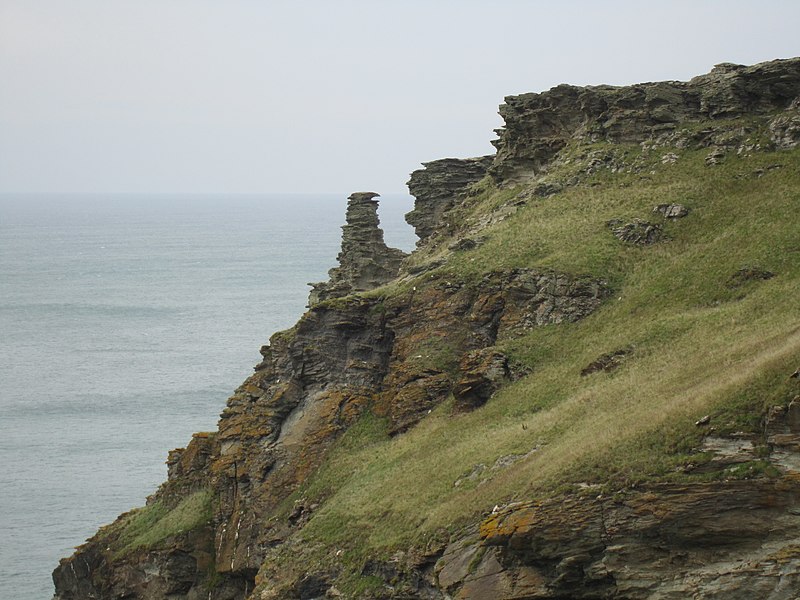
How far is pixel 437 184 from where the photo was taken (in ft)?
278

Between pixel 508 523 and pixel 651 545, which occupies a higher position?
pixel 508 523

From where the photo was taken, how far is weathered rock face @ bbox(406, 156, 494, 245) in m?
83.6

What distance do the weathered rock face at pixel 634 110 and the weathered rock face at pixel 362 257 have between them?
948 centimetres

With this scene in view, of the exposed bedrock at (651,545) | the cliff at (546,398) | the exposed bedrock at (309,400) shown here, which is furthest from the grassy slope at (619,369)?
the exposed bedrock at (309,400)

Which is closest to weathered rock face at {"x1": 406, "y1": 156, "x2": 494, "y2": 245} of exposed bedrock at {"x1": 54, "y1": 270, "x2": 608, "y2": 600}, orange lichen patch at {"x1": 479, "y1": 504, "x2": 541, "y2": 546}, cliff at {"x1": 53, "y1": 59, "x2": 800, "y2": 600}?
cliff at {"x1": 53, "y1": 59, "x2": 800, "y2": 600}

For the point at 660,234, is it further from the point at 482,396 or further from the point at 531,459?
the point at 531,459

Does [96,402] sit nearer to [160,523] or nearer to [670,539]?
[160,523]

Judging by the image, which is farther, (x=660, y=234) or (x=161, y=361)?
(x=161, y=361)

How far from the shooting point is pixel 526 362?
176 feet

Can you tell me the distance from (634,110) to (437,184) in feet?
62.3

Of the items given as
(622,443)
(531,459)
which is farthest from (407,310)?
(622,443)

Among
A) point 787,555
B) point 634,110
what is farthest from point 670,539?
point 634,110

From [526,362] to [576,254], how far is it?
26.9 feet

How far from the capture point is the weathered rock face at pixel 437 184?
8362 centimetres
